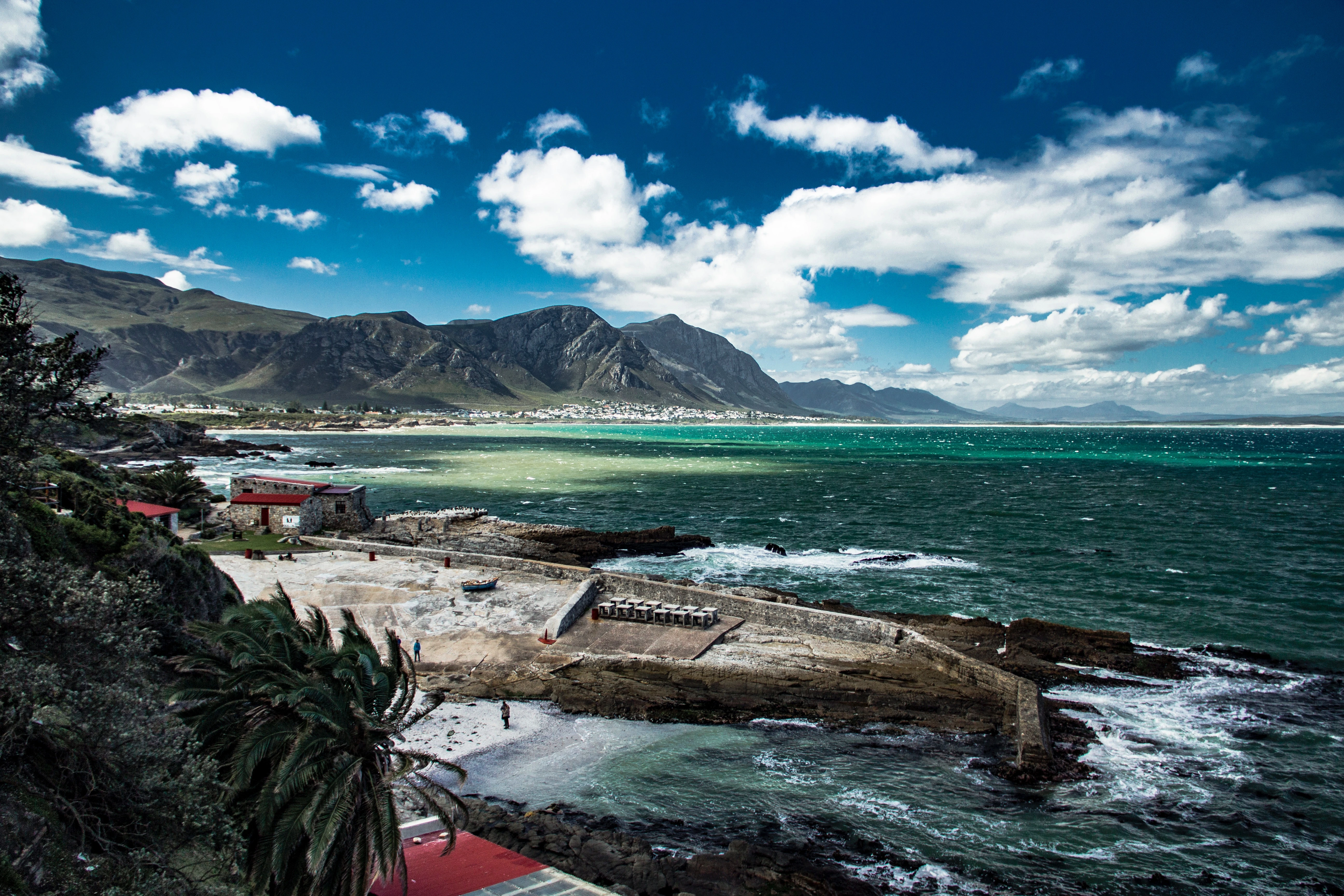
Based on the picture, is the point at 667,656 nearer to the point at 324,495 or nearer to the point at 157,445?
the point at 324,495

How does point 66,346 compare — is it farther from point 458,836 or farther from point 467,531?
point 467,531

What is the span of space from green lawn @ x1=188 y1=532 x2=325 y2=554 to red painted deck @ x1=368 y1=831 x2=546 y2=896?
2611 centimetres

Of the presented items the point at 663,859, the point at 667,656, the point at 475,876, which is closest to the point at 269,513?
the point at 667,656

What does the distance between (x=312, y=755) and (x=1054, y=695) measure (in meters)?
22.3

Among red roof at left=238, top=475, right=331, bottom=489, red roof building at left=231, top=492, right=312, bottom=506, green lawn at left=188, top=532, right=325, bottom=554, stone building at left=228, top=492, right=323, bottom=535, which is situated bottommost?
green lawn at left=188, top=532, right=325, bottom=554

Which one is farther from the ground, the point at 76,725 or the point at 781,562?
the point at 76,725

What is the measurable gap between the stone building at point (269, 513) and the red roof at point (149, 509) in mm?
4299

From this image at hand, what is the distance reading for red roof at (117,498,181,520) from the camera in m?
30.3

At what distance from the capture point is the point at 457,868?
12.1 m

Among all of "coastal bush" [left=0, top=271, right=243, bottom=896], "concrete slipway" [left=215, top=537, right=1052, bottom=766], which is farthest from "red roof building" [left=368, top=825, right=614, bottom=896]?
"concrete slipway" [left=215, top=537, right=1052, bottom=766]

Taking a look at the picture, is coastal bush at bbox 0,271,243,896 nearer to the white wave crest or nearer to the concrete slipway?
the concrete slipway

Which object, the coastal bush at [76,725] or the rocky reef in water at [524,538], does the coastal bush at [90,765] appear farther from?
the rocky reef in water at [524,538]

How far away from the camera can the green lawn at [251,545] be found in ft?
111

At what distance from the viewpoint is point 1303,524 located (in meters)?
57.1
